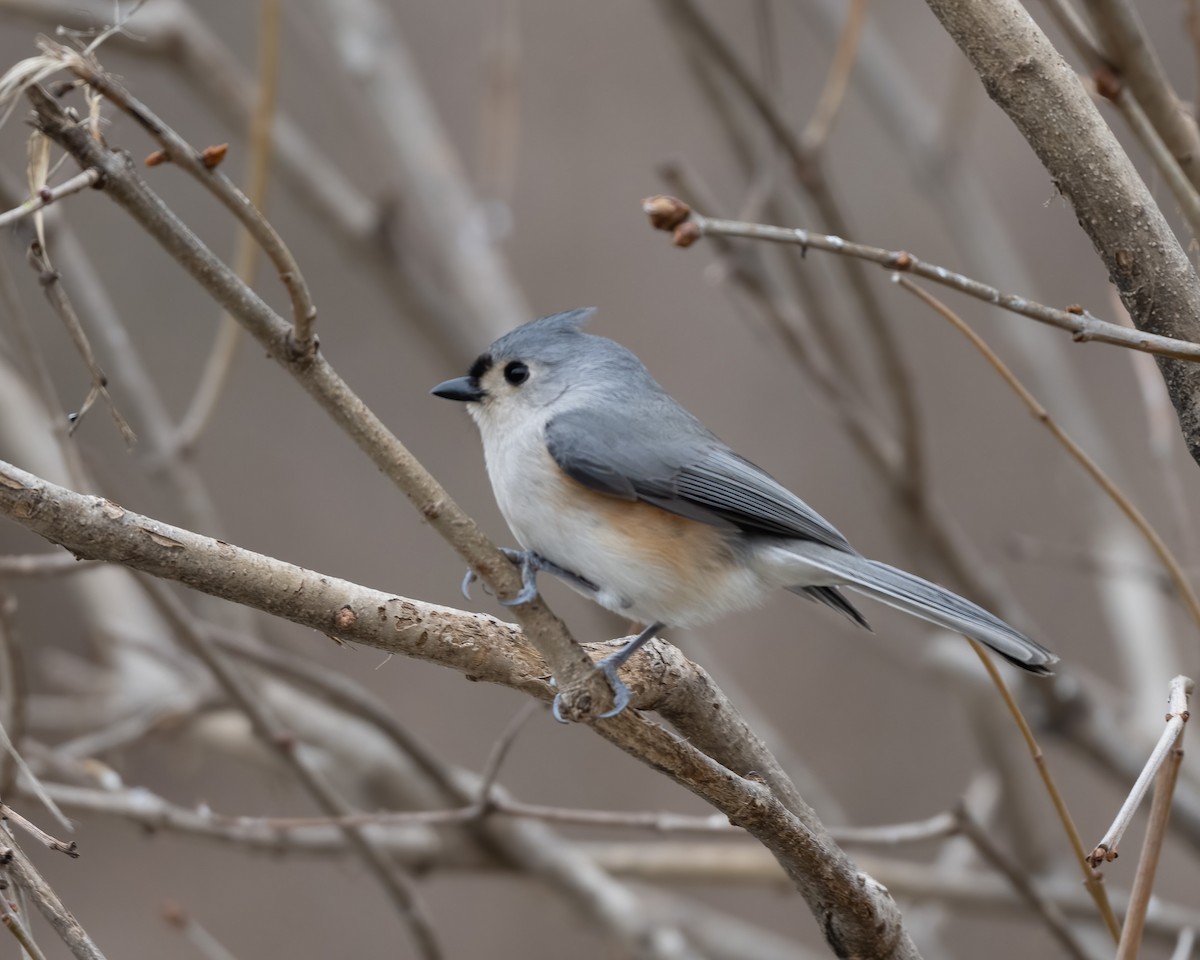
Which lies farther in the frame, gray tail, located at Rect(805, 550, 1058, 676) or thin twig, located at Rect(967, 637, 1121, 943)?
gray tail, located at Rect(805, 550, 1058, 676)

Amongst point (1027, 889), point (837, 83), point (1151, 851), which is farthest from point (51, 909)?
point (837, 83)

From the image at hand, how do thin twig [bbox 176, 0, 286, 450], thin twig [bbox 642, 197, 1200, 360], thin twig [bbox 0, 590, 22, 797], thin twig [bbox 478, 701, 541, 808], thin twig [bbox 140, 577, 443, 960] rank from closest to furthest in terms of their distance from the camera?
thin twig [bbox 642, 197, 1200, 360]
thin twig [bbox 0, 590, 22, 797]
thin twig [bbox 478, 701, 541, 808]
thin twig [bbox 140, 577, 443, 960]
thin twig [bbox 176, 0, 286, 450]

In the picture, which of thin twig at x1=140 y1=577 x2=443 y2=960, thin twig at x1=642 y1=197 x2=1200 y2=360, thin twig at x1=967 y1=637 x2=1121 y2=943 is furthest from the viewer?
thin twig at x1=140 y1=577 x2=443 y2=960

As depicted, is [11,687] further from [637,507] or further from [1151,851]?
[1151,851]

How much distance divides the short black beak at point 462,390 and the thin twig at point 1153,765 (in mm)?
940

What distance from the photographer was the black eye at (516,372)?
1.58 meters

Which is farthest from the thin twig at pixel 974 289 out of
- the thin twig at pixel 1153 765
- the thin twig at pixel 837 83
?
the thin twig at pixel 837 83

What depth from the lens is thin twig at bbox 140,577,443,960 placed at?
5.09 feet

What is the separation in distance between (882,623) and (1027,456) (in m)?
0.66

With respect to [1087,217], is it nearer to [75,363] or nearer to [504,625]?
[504,625]

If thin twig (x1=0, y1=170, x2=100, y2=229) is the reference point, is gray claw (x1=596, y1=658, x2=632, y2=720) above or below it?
below

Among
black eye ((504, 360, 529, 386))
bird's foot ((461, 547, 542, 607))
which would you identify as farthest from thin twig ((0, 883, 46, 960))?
black eye ((504, 360, 529, 386))

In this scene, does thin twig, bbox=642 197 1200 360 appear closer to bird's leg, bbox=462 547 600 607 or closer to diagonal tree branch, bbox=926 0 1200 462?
diagonal tree branch, bbox=926 0 1200 462

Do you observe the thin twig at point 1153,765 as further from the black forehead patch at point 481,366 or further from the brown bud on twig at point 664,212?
the black forehead patch at point 481,366
